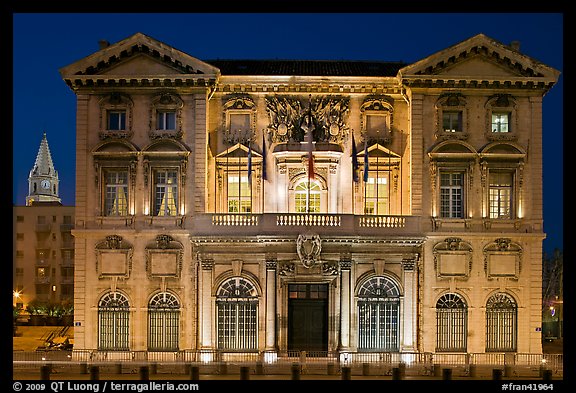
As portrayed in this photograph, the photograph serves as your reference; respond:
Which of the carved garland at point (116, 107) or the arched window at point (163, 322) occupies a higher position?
the carved garland at point (116, 107)

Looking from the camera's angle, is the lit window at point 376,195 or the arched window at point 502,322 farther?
the lit window at point 376,195

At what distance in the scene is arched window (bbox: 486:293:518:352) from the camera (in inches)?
1708

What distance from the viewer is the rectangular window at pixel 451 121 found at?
44312mm

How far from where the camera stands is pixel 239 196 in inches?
1772

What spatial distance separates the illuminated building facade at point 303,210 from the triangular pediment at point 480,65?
0.28 feet

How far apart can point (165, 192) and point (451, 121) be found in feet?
48.1

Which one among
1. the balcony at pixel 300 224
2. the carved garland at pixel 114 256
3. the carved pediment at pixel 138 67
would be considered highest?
the carved pediment at pixel 138 67

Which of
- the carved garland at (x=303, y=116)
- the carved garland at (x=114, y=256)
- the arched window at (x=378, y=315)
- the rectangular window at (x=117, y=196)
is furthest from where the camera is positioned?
the carved garland at (x=303, y=116)

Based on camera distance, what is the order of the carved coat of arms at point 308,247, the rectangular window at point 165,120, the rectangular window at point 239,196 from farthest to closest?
1. the rectangular window at point 239,196
2. the rectangular window at point 165,120
3. the carved coat of arms at point 308,247

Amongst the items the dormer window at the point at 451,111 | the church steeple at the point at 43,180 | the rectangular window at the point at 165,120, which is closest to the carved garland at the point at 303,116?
the dormer window at the point at 451,111

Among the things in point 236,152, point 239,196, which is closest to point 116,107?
point 236,152

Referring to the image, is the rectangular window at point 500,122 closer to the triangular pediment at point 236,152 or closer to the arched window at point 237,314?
the triangular pediment at point 236,152

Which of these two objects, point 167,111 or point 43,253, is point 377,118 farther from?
point 43,253
